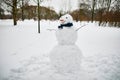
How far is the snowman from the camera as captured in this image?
7.57 feet

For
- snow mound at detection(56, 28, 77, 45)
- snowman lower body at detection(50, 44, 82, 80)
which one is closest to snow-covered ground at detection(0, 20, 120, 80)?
snowman lower body at detection(50, 44, 82, 80)

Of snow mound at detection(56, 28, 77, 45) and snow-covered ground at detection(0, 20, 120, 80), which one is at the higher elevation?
snow mound at detection(56, 28, 77, 45)

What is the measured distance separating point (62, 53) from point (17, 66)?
0.70 m

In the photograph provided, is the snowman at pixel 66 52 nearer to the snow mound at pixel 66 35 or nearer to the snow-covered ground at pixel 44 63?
the snow mound at pixel 66 35

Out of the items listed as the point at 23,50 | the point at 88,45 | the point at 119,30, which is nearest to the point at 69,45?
the point at 23,50

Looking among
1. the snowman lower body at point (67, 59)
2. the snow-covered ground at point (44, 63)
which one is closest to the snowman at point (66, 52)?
the snowman lower body at point (67, 59)

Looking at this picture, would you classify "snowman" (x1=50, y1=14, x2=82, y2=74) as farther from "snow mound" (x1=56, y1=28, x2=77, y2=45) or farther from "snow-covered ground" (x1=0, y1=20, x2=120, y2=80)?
"snow-covered ground" (x1=0, y1=20, x2=120, y2=80)

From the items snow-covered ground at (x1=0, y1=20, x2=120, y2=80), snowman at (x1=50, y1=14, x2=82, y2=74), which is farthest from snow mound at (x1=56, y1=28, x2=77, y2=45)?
snow-covered ground at (x1=0, y1=20, x2=120, y2=80)

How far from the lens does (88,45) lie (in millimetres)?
3900

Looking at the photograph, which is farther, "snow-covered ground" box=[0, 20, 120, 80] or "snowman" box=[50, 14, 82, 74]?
"snowman" box=[50, 14, 82, 74]

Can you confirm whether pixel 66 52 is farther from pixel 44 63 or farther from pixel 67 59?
pixel 44 63

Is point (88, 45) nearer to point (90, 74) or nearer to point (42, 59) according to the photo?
point (42, 59)

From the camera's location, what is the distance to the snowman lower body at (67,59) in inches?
90.5

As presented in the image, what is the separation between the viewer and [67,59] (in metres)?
2.31
